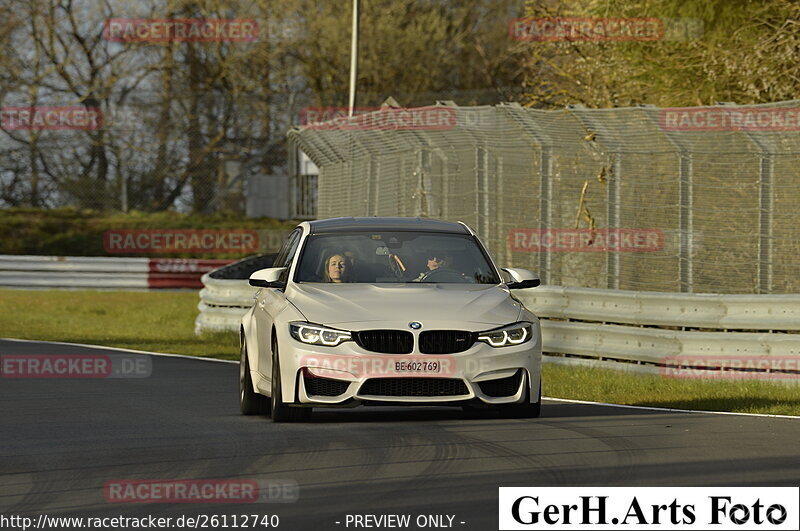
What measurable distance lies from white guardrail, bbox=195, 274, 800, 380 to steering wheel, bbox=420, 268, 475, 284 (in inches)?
155

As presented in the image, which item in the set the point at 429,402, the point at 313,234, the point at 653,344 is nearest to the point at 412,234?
the point at 313,234

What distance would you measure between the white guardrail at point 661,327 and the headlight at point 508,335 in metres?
4.28

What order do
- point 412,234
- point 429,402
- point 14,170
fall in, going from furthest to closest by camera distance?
point 14,170, point 412,234, point 429,402

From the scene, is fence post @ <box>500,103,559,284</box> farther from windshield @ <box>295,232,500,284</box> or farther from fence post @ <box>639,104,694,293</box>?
windshield @ <box>295,232,500,284</box>

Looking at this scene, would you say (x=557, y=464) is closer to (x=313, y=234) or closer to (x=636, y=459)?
(x=636, y=459)

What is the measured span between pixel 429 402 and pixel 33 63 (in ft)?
116

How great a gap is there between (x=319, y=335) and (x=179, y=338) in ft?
40.7

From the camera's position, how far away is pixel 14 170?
118 feet

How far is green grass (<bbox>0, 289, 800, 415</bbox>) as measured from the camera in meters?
14.6
